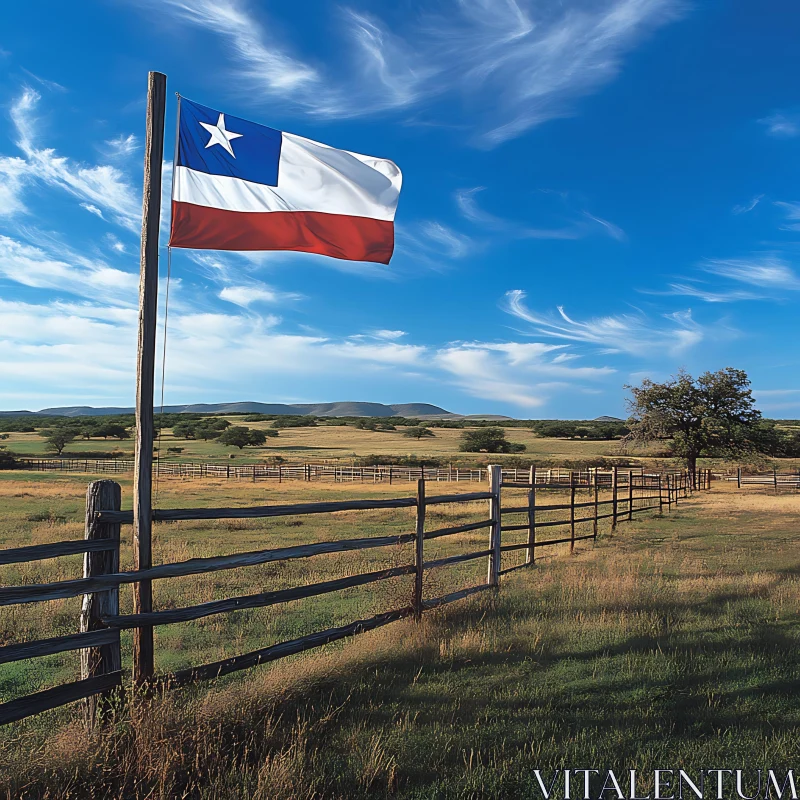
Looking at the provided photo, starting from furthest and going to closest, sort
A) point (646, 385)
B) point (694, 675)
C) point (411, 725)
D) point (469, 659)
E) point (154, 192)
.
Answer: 1. point (646, 385)
2. point (469, 659)
3. point (694, 675)
4. point (154, 192)
5. point (411, 725)

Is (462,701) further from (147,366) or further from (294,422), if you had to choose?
(294,422)

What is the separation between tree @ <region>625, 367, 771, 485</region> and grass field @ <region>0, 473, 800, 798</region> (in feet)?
122

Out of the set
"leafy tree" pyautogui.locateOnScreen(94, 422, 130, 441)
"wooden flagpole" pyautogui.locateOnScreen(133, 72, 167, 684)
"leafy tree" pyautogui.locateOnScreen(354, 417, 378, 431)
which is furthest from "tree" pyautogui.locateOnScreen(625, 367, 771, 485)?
"leafy tree" pyautogui.locateOnScreen(354, 417, 378, 431)

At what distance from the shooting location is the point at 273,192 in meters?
5.99

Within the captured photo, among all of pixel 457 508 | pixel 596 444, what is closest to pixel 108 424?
pixel 596 444

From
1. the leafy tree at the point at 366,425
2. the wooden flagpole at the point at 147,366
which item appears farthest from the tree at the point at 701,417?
the leafy tree at the point at 366,425

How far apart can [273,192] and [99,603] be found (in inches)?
148

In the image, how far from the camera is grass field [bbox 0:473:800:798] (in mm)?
3807

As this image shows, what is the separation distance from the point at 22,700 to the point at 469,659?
363cm

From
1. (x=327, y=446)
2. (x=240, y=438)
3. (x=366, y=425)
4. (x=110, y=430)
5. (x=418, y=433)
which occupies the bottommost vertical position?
(x=327, y=446)

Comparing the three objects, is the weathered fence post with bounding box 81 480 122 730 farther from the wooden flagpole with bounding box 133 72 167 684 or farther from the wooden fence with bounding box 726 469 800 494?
the wooden fence with bounding box 726 469 800 494

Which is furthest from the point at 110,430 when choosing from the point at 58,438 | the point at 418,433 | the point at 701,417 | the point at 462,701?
the point at 462,701

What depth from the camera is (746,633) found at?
6844mm

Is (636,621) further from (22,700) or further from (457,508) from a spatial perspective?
(457,508)
